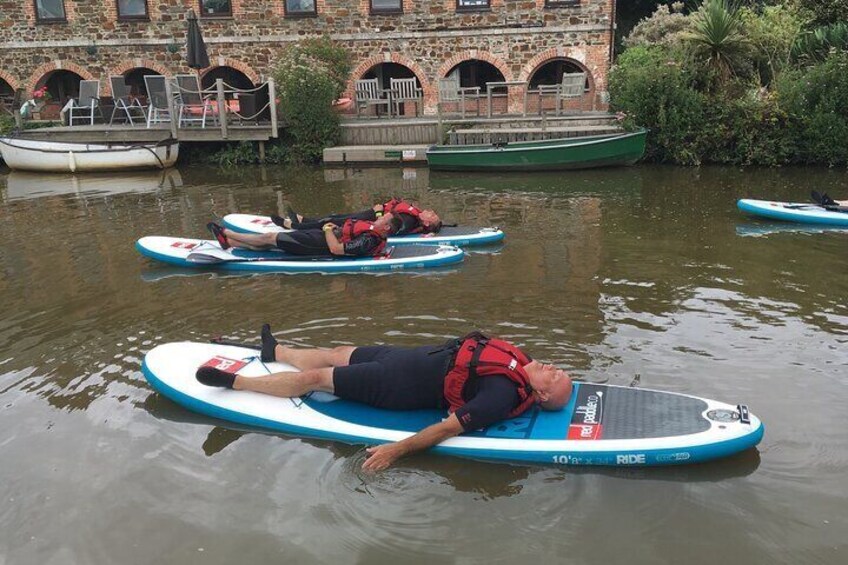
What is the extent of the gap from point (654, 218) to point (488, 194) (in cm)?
335

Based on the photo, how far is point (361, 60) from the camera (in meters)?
19.3

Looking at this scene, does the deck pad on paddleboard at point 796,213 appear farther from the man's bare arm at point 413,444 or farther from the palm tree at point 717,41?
the man's bare arm at point 413,444

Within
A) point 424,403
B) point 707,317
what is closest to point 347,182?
point 707,317

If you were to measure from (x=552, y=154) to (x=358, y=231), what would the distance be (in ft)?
24.9

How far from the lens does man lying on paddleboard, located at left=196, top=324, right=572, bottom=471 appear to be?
4.26m

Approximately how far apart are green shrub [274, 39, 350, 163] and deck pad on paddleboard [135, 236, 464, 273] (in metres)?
9.01

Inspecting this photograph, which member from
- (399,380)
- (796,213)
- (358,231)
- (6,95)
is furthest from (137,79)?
(399,380)

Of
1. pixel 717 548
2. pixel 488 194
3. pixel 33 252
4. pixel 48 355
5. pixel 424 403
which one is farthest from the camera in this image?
A: pixel 488 194

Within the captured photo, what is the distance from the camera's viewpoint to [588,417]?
451cm

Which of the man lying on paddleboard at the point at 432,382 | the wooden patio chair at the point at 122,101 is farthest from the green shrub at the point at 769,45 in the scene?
the wooden patio chair at the point at 122,101

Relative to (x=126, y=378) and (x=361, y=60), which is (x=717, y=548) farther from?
(x=361, y=60)

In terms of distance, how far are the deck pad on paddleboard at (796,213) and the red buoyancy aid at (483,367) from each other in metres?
7.08

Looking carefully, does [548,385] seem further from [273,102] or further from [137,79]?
[137,79]

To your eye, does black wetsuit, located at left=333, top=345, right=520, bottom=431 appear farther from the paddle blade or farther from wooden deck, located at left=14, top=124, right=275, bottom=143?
wooden deck, located at left=14, top=124, right=275, bottom=143
